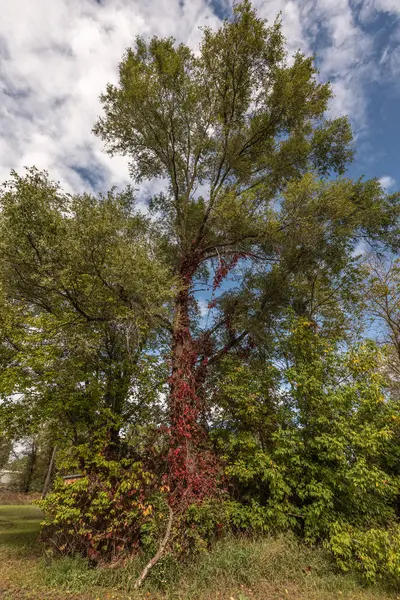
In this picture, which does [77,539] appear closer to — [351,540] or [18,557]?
[18,557]

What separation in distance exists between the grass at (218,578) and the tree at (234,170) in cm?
217

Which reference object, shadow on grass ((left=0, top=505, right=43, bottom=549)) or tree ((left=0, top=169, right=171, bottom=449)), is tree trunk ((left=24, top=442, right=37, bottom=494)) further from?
tree ((left=0, top=169, right=171, bottom=449))

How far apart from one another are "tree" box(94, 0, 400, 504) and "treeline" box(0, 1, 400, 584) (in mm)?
64

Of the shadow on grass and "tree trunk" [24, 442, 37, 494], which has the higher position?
"tree trunk" [24, 442, 37, 494]

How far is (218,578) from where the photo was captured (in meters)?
5.93

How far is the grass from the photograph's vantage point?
546 cm

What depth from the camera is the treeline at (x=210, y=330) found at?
284 inches

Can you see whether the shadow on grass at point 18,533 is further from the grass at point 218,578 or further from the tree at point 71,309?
the tree at point 71,309

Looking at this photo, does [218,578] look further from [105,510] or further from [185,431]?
[185,431]

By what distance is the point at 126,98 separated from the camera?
1062 centimetres

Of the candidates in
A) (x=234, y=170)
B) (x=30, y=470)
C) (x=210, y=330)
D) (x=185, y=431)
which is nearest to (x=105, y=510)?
(x=185, y=431)

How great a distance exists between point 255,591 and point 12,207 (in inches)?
371

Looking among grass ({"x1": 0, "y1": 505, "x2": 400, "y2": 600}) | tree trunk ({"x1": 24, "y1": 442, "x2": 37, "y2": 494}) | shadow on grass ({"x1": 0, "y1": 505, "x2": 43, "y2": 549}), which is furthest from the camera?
tree trunk ({"x1": 24, "y1": 442, "x2": 37, "y2": 494})

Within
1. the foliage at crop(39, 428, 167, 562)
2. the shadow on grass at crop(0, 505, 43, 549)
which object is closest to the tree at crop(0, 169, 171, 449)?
the foliage at crop(39, 428, 167, 562)
